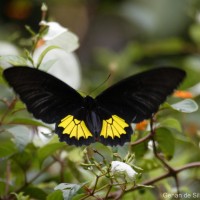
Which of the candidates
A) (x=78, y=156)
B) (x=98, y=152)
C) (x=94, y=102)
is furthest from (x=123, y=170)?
(x=78, y=156)

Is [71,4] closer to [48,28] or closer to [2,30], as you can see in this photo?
[2,30]

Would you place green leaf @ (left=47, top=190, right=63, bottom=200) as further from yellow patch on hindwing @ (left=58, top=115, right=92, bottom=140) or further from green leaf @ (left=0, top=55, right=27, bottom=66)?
green leaf @ (left=0, top=55, right=27, bottom=66)

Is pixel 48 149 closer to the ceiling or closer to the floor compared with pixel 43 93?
closer to the floor

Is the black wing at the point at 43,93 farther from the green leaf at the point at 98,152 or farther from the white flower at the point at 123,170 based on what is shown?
the white flower at the point at 123,170

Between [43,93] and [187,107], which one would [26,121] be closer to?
[43,93]

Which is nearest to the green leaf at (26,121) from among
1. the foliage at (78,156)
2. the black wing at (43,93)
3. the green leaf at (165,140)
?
the foliage at (78,156)

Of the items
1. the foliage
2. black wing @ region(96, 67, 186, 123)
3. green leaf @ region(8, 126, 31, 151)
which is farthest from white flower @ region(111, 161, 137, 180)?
green leaf @ region(8, 126, 31, 151)

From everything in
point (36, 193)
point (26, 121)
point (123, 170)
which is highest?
point (123, 170)

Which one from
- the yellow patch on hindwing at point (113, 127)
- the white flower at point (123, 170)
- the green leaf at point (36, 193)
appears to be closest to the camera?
the white flower at point (123, 170)

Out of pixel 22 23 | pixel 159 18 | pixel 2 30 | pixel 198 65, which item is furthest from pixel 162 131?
pixel 22 23
